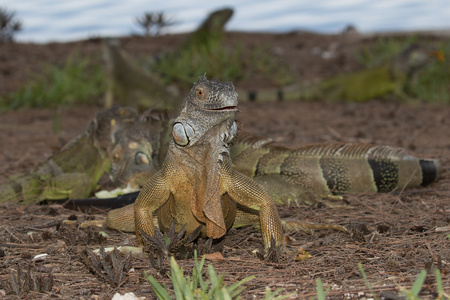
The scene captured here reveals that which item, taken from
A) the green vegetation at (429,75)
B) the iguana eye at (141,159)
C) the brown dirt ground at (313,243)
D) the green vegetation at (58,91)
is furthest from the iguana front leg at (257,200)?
the green vegetation at (429,75)

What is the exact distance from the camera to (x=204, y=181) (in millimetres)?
2945

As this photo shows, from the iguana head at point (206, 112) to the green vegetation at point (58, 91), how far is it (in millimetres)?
8947

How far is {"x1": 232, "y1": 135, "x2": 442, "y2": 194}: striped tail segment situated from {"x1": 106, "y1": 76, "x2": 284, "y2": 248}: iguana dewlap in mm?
Result: 1288

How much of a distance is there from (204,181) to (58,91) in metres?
9.14

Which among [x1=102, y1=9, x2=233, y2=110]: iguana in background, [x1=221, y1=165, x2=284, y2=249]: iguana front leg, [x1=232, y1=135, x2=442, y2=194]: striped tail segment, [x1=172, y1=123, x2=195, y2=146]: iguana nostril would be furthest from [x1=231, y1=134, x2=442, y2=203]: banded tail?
[x1=102, y1=9, x2=233, y2=110]: iguana in background

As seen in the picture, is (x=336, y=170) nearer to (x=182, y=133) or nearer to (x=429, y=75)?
(x=182, y=133)

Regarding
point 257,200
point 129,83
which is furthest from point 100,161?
point 129,83

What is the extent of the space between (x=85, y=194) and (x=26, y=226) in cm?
94

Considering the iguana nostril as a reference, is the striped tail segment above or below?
below

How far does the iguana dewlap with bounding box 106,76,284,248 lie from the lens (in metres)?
2.76

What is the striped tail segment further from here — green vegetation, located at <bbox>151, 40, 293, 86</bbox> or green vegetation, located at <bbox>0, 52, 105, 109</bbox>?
green vegetation, located at <bbox>0, 52, 105, 109</bbox>

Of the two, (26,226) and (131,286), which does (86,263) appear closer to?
(131,286)

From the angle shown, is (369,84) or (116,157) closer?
(116,157)

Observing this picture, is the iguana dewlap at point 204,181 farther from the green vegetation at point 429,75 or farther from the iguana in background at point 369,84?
the green vegetation at point 429,75
